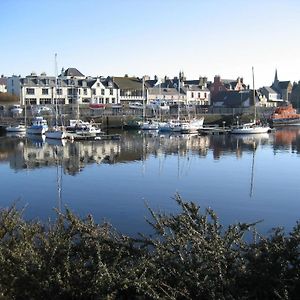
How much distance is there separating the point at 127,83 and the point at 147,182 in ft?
264

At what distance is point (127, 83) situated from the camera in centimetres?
10600

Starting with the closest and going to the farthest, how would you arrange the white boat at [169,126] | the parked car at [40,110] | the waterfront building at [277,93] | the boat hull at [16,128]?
the boat hull at [16,128], the white boat at [169,126], the parked car at [40,110], the waterfront building at [277,93]

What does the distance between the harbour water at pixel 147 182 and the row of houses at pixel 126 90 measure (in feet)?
147

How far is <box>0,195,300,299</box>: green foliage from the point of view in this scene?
5.87 meters

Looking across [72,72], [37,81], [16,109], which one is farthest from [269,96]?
[16,109]

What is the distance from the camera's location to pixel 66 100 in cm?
9525

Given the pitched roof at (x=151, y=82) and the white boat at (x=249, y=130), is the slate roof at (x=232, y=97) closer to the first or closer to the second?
the pitched roof at (x=151, y=82)

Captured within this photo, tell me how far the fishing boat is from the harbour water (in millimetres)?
43782

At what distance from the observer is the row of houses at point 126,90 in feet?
302

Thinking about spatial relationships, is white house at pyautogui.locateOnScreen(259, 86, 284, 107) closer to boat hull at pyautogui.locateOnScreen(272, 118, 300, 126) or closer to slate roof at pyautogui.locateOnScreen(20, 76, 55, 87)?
boat hull at pyautogui.locateOnScreen(272, 118, 300, 126)

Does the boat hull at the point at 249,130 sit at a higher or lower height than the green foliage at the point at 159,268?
lower

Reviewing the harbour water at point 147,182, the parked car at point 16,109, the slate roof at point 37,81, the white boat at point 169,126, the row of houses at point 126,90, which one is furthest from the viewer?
the row of houses at point 126,90

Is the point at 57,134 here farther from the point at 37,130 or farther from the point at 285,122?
the point at 285,122

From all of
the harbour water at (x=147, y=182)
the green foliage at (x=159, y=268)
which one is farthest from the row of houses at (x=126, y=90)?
the green foliage at (x=159, y=268)
